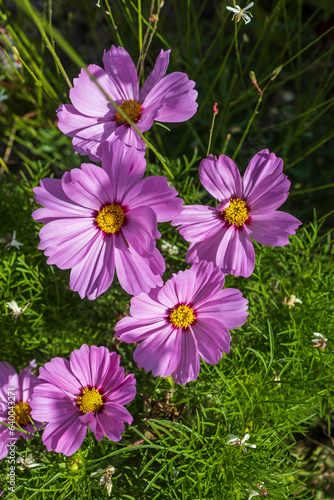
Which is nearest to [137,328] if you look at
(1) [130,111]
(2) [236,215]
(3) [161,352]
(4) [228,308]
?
(3) [161,352]

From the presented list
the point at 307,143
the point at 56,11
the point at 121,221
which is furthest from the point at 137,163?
the point at 56,11

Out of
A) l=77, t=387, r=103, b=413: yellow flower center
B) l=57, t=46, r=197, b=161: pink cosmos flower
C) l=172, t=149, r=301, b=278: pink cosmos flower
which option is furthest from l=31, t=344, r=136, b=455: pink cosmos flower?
l=57, t=46, r=197, b=161: pink cosmos flower

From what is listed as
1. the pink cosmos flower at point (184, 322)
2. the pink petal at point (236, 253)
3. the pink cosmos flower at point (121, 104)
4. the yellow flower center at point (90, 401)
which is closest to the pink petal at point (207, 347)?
the pink cosmos flower at point (184, 322)

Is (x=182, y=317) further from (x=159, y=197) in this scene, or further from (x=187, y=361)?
(x=159, y=197)

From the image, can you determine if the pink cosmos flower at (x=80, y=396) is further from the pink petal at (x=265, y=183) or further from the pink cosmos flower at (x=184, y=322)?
the pink petal at (x=265, y=183)

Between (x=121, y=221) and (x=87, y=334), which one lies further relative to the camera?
(x=87, y=334)

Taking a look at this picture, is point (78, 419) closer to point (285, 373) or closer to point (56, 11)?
point (285, 373)
